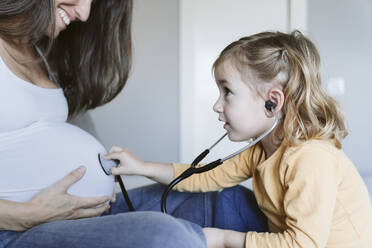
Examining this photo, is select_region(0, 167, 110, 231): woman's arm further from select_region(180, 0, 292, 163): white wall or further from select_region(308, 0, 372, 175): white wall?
select_region(308, 0, 372, 175): white wall

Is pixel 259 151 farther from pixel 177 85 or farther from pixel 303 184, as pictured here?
pixel 177 85

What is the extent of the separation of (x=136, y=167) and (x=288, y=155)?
0.49 meters

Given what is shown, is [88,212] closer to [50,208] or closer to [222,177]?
[50,208]

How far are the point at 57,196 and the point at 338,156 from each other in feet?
2.27

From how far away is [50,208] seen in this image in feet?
2.81

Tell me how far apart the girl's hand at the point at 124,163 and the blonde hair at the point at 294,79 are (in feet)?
1.38

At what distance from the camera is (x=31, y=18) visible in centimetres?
95

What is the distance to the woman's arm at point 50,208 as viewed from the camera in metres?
0.80

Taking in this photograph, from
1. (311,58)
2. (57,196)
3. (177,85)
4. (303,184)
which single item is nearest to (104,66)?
(57,196)

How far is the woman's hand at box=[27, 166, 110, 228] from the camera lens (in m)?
0.84

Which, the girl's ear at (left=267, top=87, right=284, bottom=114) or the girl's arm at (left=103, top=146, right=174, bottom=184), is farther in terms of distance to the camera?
the girl's arm at (left=103, top=146, right=174, bottom=184)

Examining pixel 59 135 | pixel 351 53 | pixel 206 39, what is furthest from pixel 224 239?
pixel 351 53

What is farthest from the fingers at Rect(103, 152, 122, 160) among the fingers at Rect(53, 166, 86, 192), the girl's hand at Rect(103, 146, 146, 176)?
the fingers at Rect(53, 166, 86, 192)

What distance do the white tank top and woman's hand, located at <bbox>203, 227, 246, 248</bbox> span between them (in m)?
0.36
